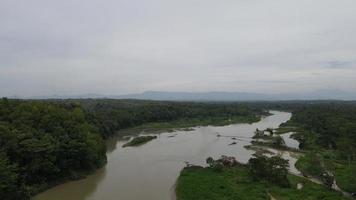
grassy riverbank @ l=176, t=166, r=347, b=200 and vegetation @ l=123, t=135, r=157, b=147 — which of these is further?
vegetation @ l=123, t=135, r=157, b=147

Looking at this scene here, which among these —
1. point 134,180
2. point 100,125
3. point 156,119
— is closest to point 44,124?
point 134,180

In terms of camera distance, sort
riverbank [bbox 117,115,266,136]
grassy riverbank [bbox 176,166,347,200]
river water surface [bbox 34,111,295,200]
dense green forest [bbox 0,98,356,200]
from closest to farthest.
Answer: grassy riverbank [bbox 176,166,347,200]
dense green forest [bbox 0,98,356,200]
river water surface [bbox 34,111,295,200]
riverbank [bbox 117,115,266,136]

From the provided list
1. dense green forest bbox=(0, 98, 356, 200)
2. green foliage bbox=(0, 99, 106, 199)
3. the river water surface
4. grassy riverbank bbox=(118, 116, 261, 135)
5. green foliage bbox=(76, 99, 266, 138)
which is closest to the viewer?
green foliage bbox=(0, 99, 106, 199)

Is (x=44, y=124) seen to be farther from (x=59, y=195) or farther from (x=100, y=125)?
(x=100, y=125)

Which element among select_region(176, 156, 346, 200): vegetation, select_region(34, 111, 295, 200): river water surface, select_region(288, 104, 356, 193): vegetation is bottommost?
select_region(34, 111, 295, 200): river water surface

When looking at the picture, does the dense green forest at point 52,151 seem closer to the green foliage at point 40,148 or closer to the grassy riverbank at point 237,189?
the green foliage at point 40,148

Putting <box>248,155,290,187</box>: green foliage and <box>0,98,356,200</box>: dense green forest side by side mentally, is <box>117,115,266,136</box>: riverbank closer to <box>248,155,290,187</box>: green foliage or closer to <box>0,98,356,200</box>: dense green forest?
<box>0,98,356,200</box>: dense green forest

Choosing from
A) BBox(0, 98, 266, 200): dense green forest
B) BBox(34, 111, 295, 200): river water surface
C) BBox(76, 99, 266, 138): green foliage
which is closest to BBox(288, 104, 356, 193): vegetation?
BBox(34, 111, 295, 200): river water surface

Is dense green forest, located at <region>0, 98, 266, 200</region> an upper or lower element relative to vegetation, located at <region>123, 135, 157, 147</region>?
upper
